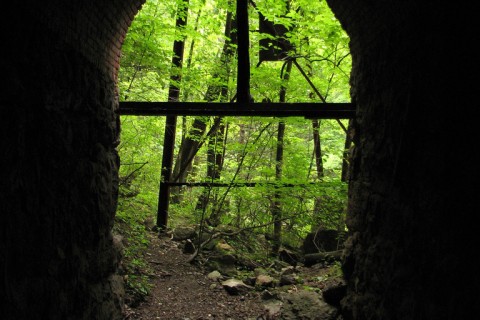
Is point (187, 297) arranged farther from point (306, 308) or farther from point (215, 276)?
point (306, 308)

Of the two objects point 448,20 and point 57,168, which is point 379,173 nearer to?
point 448,20

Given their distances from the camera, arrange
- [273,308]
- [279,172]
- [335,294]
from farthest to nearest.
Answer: [279,172] < [273,308] < [335,294]

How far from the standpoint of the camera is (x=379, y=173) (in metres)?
3.27

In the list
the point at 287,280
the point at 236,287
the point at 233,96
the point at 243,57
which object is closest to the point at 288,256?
the point at 287,280

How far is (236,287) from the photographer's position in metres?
6.25

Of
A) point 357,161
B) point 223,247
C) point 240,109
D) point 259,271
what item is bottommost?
point 259,271

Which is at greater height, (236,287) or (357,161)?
(357,161)

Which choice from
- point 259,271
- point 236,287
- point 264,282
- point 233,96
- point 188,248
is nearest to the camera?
point 236,287

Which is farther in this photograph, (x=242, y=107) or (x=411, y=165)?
(x=242, y=107)

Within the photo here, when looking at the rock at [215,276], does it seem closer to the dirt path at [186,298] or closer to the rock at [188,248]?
the dirt path at [186,298]

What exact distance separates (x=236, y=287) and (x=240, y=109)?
11.3ft

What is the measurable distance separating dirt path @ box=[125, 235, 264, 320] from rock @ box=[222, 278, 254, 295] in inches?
3.8

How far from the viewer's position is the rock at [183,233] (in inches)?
356

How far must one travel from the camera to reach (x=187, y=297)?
5914 mm
